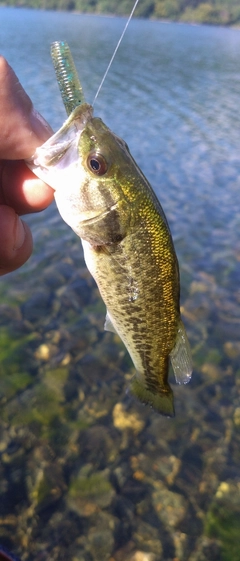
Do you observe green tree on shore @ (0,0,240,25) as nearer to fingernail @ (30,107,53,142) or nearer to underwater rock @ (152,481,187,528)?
underwater rock @ (152,481,187,528)

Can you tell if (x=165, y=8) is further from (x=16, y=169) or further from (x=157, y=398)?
(x=157, y=398)

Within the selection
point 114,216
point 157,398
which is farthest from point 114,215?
point 157,398

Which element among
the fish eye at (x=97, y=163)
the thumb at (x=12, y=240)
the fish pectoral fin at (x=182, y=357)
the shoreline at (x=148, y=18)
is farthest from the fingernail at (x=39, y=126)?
the shoreline at (x=148, y=18)

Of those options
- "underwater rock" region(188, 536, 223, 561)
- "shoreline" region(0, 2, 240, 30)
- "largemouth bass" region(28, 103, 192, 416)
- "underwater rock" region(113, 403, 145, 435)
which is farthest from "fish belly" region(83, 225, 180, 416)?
"shoreline" region(0, 2, 240, 30)

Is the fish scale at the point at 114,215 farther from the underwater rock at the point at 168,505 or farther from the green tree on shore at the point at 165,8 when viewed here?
the green tree on shore at the point at 165,8

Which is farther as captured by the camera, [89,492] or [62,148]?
[89,492]

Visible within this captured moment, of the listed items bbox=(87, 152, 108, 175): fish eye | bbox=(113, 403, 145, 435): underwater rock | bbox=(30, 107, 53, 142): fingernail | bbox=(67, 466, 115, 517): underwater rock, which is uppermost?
bbox=(30, 107, 53, 142): fingernail

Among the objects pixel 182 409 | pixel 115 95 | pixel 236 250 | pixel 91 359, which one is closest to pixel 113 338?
pixel 91 359
